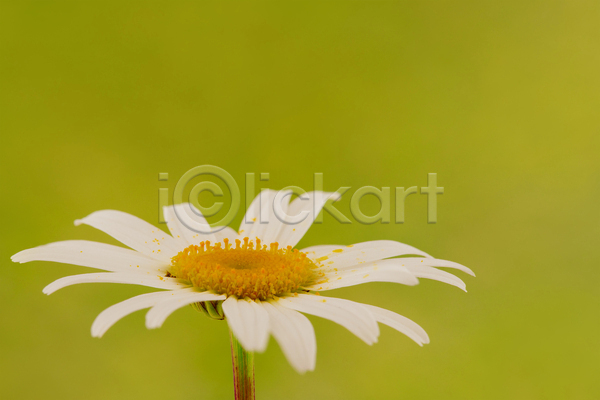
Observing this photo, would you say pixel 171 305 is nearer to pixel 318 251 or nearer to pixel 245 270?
pixel 245 270

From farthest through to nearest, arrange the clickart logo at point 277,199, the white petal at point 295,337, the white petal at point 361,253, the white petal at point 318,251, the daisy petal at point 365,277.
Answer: the clickart logo at point 277,199 → the white petal at point 318,251 → the white petal at point 361,253 → the daisy petal at point 365,277 → the white petal at point 295,337

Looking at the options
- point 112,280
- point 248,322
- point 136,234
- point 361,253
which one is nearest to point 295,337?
point 248,322

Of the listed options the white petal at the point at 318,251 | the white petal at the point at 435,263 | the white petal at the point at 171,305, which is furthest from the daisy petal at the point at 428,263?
the white petal at the point at 171,305

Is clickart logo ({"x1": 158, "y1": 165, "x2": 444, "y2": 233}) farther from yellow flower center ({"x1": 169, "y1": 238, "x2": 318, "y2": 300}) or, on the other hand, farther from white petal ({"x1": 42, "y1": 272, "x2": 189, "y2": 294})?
white petal ({"x1": 42, "y1": 272, "x2": 189, "y2": 294})

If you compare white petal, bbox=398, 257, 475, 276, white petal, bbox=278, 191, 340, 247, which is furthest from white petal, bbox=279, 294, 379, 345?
white petal, bbox=278, 191, 340, 247

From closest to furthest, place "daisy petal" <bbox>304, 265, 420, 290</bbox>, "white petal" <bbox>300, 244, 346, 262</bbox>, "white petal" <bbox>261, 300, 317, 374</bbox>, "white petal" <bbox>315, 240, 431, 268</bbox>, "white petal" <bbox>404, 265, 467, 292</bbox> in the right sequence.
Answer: "white petal" <bbox>261, 300, 317, 374</bbox> < "daisy petal" <bbox>304, 265, 420, 290</bbox> < "white petal" <bbox>404, 265, 467, 292</bbox> < "white petal" <bbox>315, 240, 431, 268</bbox> < "white petal" <bbox>300, 244, 346, 262</bbox>

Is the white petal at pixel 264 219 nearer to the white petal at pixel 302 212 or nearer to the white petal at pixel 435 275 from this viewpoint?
the white petal at pixel 302 212
